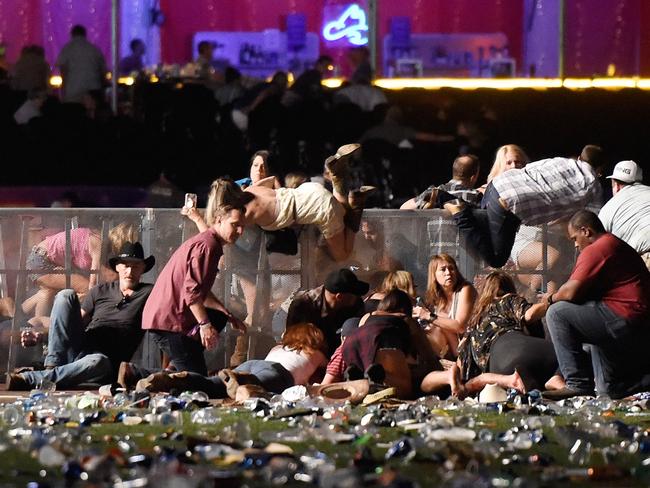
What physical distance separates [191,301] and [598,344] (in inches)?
114

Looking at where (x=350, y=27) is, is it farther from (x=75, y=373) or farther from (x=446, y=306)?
(x=75, y=373)

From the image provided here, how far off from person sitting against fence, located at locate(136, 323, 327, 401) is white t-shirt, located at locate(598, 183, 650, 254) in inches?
92.7

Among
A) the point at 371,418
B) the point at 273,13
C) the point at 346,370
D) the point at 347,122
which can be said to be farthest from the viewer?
the point at 273,13

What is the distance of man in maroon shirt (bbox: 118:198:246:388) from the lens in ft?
37.6

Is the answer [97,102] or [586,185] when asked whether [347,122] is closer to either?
[97,102]

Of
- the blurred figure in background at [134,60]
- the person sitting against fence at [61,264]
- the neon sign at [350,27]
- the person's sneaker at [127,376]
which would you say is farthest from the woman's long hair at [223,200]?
the neon sign at [350,27]

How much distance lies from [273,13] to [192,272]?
381 inches

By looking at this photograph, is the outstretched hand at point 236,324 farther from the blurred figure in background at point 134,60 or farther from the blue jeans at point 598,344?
the blurred figure in background at point 134,60

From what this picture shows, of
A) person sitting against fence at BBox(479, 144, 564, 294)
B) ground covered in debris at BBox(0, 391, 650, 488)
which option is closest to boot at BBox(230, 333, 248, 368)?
ground covered in debris at BBox(0, 391, 650, 488)

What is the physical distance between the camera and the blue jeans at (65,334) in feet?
38.3

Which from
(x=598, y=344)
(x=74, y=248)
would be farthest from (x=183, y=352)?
(x=598, y=344)

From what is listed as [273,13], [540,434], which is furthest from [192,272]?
[273,13]

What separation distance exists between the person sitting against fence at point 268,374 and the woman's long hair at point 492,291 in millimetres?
1147

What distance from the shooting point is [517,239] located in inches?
485
